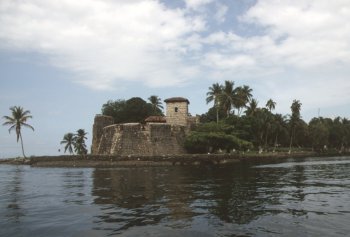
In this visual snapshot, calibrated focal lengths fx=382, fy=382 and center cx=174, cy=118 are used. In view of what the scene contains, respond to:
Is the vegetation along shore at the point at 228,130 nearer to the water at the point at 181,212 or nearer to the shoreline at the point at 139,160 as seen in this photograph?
the shoreline at the point at 139,160

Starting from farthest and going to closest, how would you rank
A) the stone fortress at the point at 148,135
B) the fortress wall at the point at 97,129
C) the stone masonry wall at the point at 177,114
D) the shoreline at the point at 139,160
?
the fortress wall at the point at 97,129, the stone masonry wall at the point at 177,114, the stone fortress at the point at 148,135, the shoreline at the point at 139,160

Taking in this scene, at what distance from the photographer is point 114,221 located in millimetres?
10578

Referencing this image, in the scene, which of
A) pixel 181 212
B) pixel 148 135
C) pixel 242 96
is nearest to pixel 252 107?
pixel 242 96

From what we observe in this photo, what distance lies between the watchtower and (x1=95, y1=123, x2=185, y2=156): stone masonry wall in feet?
9.67

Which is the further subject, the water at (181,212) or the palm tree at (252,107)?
the palm tree at (252,107)

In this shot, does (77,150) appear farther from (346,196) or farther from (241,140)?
(346,196)

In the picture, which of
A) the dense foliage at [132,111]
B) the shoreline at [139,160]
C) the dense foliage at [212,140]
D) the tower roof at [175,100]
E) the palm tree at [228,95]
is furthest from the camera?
the dense foliage at [132,111]

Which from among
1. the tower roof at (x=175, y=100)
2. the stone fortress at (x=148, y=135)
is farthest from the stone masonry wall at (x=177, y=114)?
the tower roof at (x=175, y=100)

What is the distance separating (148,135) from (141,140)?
111 centimetres

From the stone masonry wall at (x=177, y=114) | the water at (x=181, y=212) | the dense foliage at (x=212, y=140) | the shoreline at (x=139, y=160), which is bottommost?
the water at (x=181, y=212)

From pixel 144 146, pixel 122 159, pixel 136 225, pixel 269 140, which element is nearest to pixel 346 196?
pixel 136 225

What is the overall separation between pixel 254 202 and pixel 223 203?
112 centimetres

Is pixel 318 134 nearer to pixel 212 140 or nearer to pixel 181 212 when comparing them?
pixel 212 140

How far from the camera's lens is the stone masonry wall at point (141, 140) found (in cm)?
4881
